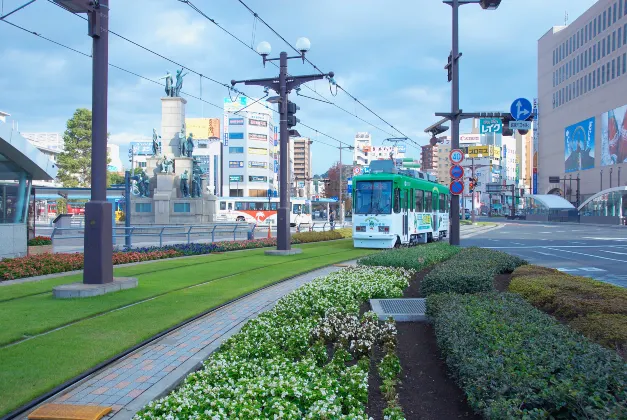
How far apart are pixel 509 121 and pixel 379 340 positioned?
1447 cm

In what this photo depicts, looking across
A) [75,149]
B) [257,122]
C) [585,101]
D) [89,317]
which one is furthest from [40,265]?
[257,122]

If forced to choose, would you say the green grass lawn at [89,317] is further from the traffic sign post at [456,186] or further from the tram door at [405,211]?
the tram door at [405,211]

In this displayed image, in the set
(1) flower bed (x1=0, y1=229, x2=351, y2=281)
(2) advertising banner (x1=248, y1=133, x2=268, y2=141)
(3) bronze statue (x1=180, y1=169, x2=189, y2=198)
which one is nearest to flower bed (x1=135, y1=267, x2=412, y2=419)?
(1) flower bed (x1=0, y1=229, x2=351, y2=281)

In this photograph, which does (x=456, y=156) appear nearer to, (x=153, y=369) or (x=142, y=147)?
(x=153, y=369)

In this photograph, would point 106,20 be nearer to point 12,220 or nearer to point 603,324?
point 12,220

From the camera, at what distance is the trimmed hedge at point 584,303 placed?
19.2 ft

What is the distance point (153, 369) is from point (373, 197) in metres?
18.5

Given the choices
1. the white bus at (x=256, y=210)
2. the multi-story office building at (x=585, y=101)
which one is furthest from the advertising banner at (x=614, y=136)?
the white bus at (x=256, y=210)

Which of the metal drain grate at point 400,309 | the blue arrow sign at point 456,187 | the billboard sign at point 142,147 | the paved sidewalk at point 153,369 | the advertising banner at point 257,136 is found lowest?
the paved sidewalk at point 153,369

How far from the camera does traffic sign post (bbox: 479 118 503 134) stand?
20109mm

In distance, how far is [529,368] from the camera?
4.40 m

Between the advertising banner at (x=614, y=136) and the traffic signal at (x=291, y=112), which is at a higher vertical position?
the advertising banner at (x=614, y=136)

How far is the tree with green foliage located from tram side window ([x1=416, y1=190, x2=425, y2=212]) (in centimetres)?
3530

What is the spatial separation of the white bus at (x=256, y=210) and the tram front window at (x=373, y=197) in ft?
110
